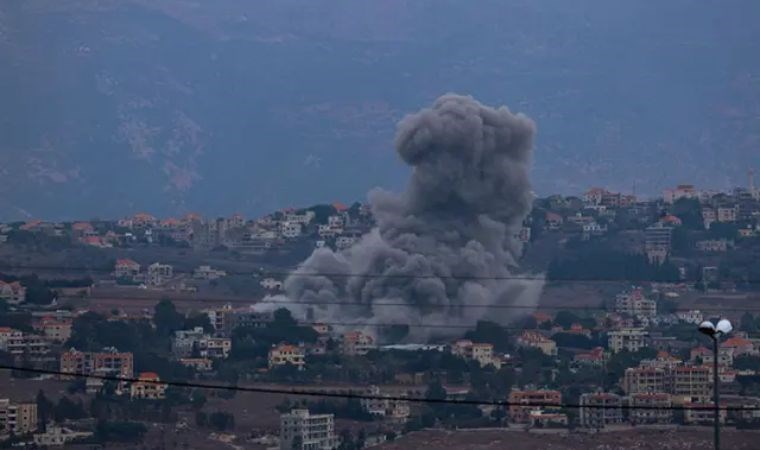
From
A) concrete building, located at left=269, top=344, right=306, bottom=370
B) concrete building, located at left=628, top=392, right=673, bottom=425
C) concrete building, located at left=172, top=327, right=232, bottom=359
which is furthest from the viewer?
concrete building, located at left=172, top=327, right=232, bottom=359

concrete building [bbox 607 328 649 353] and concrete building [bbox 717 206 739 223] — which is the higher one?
concrete building [bbox 717 206 739 223]

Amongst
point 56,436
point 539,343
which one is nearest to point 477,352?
point 539,343

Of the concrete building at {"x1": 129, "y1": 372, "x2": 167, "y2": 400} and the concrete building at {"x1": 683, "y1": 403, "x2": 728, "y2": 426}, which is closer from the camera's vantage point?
the concrete building at {"x1": 683, "y1": 403, "x2": 728, "y2": 426}

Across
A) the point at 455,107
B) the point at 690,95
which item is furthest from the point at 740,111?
the point at 455,107

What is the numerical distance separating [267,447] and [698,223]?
48234mm

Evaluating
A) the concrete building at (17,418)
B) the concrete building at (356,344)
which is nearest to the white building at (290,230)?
the concrete building at (356,344)

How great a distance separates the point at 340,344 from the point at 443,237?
8.43 metres

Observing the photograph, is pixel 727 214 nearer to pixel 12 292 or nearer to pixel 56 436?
pixel 12 292

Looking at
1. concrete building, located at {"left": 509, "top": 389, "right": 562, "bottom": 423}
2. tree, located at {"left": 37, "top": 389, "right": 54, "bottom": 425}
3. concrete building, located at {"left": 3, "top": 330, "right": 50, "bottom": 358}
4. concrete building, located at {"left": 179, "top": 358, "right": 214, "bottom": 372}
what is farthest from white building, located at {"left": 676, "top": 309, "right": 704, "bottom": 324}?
tree, located at {"left": 37, "top": 389, "right": 54, "bottom": 425}

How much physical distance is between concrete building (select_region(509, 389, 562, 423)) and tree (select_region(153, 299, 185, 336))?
13.8 m

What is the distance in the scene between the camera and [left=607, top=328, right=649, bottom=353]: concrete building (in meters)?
61.5

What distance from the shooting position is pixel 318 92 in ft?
521

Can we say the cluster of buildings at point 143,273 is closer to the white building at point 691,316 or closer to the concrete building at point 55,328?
the concrete building at point 55,328

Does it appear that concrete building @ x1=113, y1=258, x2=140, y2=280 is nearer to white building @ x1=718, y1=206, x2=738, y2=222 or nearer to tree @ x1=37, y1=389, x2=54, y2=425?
white building @ x1=718, y1=206, x2=738, y2=222
